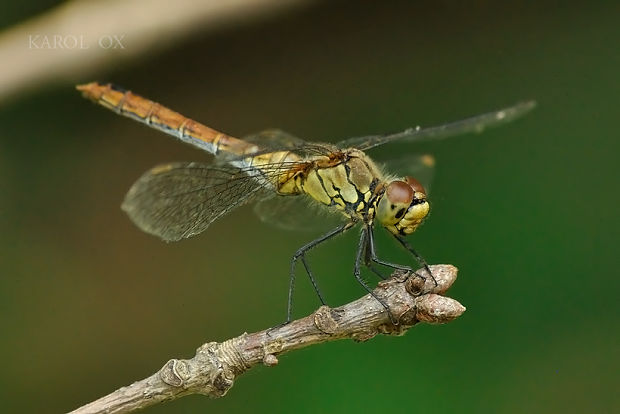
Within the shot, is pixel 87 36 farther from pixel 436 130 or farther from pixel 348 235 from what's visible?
pixel 436 130

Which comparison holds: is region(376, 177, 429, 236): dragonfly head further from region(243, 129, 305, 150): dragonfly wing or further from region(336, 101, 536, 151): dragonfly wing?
region(243, 129, 305, 150): dragonfly wing

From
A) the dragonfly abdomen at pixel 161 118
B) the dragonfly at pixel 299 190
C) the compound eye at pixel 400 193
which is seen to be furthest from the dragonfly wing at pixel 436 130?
the dragonfly abdomen at pixel 161 118

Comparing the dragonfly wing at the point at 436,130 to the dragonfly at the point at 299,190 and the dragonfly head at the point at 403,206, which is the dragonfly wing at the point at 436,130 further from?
the dragonfly head at the point at 403,206

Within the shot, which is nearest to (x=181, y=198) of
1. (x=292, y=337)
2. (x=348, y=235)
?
(x=292, y=337)

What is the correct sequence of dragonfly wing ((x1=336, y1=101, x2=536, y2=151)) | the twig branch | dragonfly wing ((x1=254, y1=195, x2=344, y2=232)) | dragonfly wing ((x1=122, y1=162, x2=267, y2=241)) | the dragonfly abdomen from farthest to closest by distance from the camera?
dragonfly wing ((x1=254, y1=195, x2=344, y2=232)), the dragonfly abdomen, dragonfly wing ((x1=336, y1=101, x2=536, y2=151)), dragonfly wing ((x1=122, y1=162, x2=267, y2=241)), the twig branch

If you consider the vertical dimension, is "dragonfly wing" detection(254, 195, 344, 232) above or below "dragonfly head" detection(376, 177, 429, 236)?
above

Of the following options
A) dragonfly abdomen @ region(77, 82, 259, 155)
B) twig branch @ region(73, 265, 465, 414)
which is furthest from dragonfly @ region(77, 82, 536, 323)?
twig branch @ region(73, 265, 465, 414)

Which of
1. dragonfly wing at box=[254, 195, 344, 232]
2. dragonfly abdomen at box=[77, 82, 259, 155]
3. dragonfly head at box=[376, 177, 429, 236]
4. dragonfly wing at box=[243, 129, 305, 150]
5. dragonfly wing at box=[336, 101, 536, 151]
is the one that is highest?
dragonfly abdomen at box=[77, 82, 259, 155]
